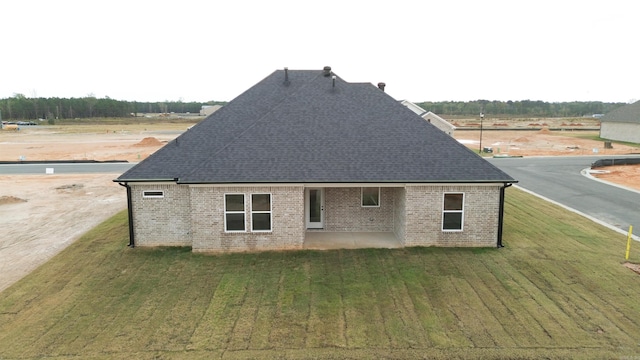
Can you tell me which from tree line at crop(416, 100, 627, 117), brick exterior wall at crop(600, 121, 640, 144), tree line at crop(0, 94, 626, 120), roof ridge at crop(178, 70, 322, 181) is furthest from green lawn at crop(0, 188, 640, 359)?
tree line at crop(416, 100, 627, 117)

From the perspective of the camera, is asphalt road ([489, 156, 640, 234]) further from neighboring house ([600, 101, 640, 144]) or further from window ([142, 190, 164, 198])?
neighboring house ([600, 101, 640, 144])

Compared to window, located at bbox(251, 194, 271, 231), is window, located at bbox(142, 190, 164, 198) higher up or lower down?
higher up

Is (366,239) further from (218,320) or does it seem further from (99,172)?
(99,172)

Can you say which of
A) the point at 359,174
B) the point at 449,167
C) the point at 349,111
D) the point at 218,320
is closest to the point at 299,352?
the point at 218,320

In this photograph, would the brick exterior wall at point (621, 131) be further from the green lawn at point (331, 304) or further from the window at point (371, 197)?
the window at point (371, 197)

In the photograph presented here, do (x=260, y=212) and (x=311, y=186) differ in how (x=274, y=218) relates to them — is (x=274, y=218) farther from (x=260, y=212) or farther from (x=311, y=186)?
(x=311, y=186)

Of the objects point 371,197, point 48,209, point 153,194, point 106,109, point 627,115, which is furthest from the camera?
point 106,109

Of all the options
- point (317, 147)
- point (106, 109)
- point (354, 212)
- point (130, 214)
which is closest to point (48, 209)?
point (130, 214)
